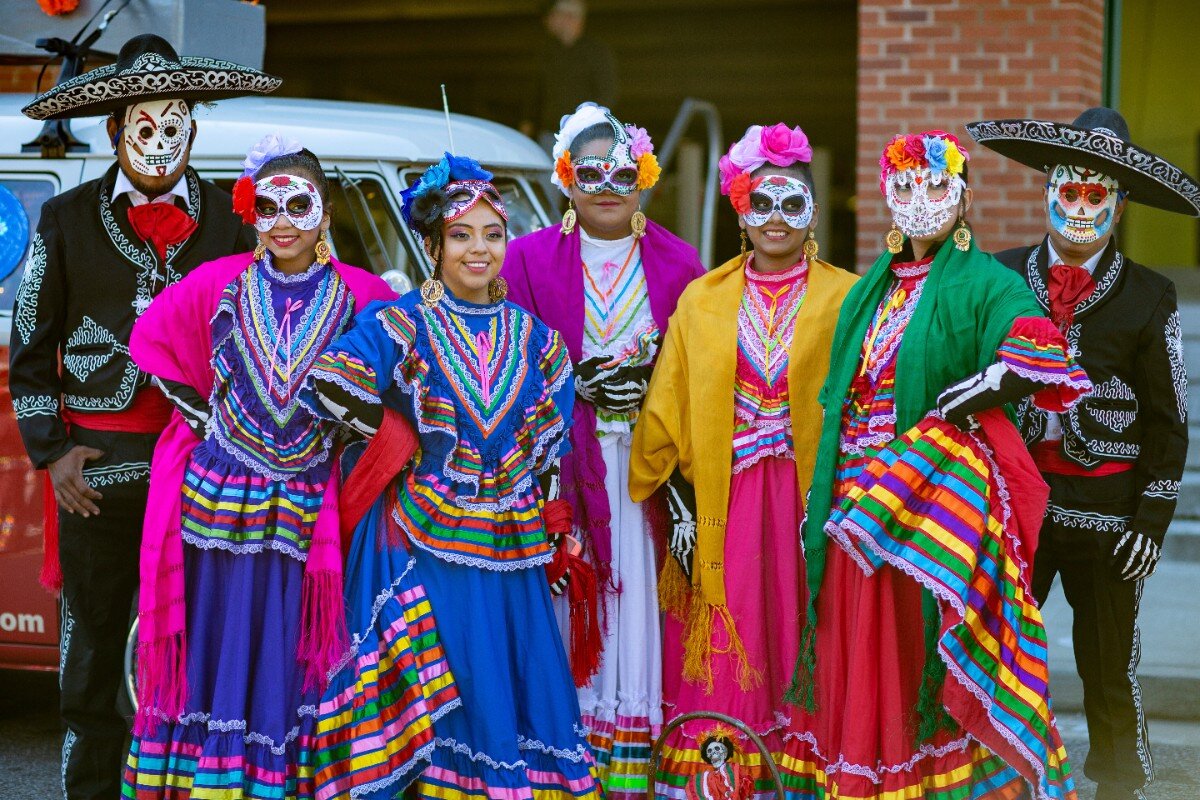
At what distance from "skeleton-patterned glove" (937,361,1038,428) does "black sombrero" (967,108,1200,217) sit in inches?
33.6

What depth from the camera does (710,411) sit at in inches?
185

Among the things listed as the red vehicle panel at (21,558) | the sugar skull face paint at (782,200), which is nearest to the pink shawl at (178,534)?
the red vehicle panel at (21,558)

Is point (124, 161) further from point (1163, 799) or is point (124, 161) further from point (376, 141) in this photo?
point (1163, 799)

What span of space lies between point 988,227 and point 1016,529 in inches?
171

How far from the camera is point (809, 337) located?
470 cm

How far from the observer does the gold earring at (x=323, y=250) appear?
4.72 metres

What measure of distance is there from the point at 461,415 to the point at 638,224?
0.94 m

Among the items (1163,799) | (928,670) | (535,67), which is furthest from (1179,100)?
(928,670)

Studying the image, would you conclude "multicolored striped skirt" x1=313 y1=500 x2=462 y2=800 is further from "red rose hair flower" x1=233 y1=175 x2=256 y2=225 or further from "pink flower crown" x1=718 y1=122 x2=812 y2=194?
"pink flower crown" x1=718 y1=122 x2=812 y2=194

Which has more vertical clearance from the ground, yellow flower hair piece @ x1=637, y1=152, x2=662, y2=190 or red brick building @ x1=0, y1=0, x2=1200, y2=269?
red brick building @ x1=0, y1=0, x2=1200, y2=269

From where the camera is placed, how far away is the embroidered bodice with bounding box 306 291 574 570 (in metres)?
4.53

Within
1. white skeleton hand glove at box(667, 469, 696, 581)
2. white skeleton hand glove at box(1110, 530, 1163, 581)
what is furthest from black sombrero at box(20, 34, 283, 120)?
white skeleton hand glove at box(1110, 530, 1163, 581)

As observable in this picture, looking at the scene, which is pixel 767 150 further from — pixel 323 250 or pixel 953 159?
pixel 323 250

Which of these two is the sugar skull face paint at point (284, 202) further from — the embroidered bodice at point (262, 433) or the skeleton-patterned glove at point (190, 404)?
the skeleton-patterned glove at point (190, 404)
